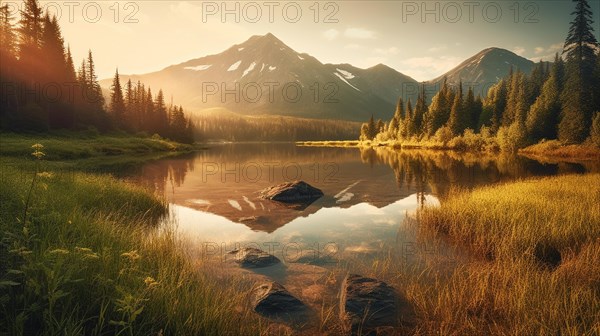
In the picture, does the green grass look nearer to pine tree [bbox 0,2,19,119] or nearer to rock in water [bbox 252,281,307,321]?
pine tree [bbox 0,2,19,119]

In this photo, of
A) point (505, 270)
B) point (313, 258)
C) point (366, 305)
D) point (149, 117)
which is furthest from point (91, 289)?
point (149, 117)

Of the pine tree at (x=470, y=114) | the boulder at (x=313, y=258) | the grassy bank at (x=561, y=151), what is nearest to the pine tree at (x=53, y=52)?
the boulder at (x=313, y=258)

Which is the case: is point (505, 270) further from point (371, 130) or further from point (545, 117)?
point (371, 130)

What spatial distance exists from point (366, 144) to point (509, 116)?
51605mm

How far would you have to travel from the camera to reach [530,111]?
205ft

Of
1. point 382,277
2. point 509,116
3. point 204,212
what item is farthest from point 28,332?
point 509,116

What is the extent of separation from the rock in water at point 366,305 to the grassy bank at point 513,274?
531 millimetres

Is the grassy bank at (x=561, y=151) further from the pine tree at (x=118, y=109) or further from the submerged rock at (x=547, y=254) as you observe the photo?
the pine tree at (x=118, y=109)

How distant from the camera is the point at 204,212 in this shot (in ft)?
56.3

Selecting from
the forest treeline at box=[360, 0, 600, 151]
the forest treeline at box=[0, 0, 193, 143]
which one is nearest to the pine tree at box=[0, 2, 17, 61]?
the forest treeline at box=[0, 0, 193, 143]

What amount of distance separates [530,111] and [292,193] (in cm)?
6154

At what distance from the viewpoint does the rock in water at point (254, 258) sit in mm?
9561

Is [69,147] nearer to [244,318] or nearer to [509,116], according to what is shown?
[244,318]

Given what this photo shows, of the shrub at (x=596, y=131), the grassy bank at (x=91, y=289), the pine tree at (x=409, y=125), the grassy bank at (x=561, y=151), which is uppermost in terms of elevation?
the pine tree at (x=409, y=125)
